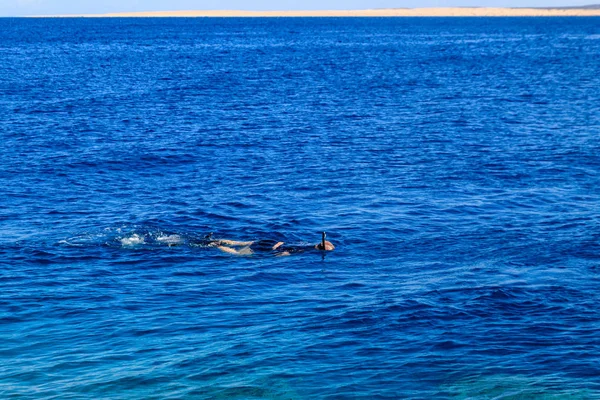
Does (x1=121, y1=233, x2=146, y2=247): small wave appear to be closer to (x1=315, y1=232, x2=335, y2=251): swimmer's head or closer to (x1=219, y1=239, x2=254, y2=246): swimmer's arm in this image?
(x1=219, y1=239, x2=254, y2=246): swimmer's arm

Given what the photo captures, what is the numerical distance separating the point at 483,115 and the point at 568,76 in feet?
128

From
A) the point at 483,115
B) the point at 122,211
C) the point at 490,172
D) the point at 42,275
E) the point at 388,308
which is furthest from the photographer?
the point at 483,115

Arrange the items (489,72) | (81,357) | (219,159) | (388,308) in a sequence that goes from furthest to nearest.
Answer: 1. (489,72)
2. (219,159)
3. (388,308)
4. (81,357)

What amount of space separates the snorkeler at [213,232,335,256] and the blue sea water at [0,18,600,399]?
0.61 metres

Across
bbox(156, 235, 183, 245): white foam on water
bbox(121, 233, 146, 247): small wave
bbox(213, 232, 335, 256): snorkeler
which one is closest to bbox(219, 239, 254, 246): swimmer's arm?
bbox(213, 232, 335, 256): snorkeler

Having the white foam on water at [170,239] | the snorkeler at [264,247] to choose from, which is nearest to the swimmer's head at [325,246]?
the snorkeler at [264,247]

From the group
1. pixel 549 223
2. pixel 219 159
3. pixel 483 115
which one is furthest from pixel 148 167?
pixel 483 115

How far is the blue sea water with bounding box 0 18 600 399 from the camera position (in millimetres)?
23734

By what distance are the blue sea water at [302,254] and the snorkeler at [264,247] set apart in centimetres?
61

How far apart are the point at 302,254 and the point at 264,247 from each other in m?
1.73

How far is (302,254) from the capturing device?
34656 mm

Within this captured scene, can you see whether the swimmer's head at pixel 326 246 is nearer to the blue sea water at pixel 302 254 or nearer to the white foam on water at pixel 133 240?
the blue sea water at pixel 302 254

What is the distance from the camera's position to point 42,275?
1240 inches

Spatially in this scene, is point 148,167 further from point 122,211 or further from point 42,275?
point 42,275
